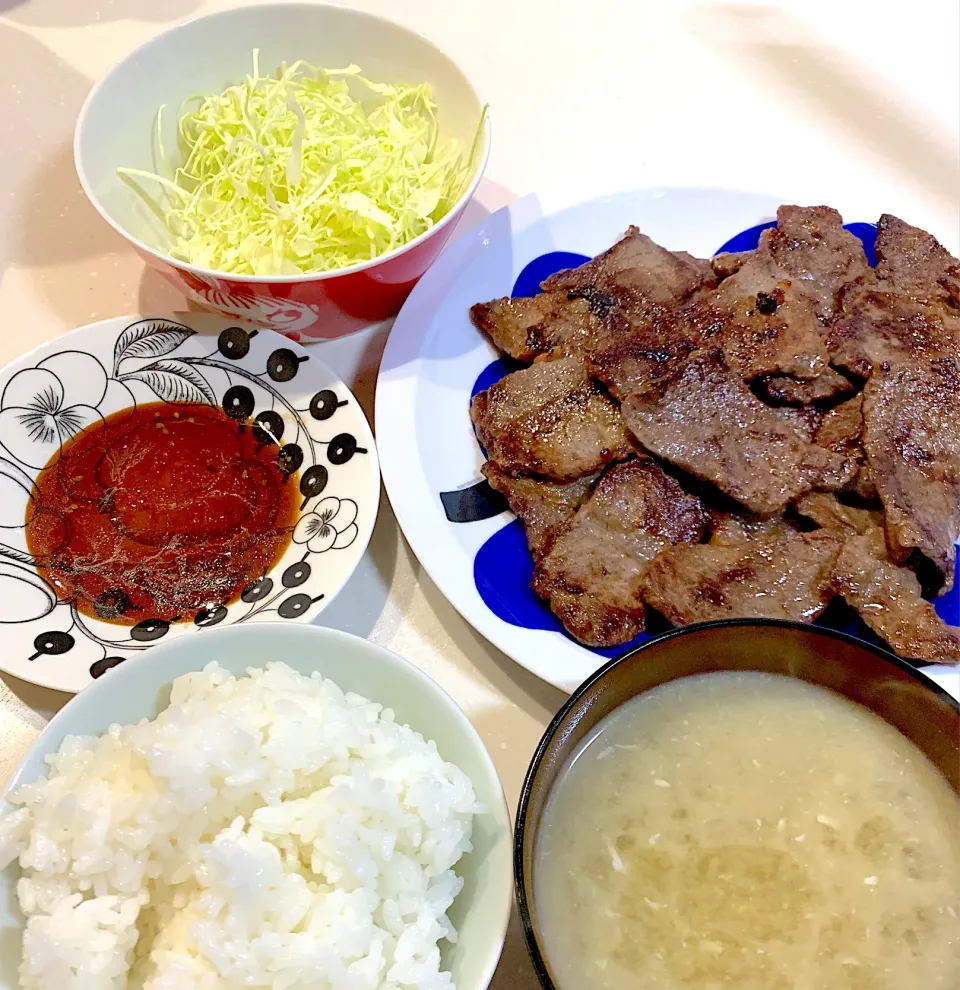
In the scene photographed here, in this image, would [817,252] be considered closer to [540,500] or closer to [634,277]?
[634,277]

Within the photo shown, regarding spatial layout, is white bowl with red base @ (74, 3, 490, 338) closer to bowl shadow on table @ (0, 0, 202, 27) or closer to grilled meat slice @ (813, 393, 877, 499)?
bowl shadow on table @ (0, 0, 202, 27)

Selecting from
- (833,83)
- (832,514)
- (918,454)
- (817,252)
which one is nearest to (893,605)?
(832,514)

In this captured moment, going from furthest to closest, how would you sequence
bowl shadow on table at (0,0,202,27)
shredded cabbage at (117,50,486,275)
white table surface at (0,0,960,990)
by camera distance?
1. bowl shadow on table at (0,0,202,27)
2. white table surface at (0,0,960,990)
3. shredded cabbage at (117,50,486,275)

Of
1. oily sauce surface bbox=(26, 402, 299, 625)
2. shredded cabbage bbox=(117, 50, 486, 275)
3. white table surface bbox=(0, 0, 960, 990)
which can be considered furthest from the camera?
white table surface bbox=(0, 0, 960, 990)

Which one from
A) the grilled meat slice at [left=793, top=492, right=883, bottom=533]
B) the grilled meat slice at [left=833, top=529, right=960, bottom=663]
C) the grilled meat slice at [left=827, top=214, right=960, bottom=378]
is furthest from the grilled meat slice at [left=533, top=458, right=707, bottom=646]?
the grilled meat slice at [left=827, top=214, right=960, bottom=378]

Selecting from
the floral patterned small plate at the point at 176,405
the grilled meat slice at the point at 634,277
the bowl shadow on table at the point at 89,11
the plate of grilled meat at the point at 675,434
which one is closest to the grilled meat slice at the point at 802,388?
the plate of grilled meat at the point at 675,434
